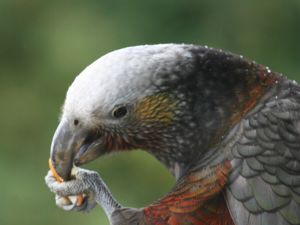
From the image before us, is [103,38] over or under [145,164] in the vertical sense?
over

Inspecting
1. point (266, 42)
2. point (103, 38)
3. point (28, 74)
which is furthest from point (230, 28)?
point (28, 74)

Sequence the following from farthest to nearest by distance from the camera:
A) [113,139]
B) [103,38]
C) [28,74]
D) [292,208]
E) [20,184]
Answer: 1. [28,74]
2. [103,38]
3. [20,184]
4. [113,139]
5. [292,208]

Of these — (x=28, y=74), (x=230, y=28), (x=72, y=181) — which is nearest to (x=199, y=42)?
(x=230, y=28)

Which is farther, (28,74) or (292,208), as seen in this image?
(28,74)

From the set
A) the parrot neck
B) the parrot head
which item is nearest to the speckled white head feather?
the parrot head

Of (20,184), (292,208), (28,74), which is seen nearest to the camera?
(292,208)

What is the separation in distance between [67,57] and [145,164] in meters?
0.83

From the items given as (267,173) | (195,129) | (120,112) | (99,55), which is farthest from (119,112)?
(99,55)

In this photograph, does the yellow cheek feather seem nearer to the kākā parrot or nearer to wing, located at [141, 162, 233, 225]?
the kākā parrot

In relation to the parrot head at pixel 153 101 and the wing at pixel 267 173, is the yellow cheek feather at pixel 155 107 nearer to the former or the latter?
the parrot head at pixel 153 101

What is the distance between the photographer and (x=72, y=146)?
10.4 ft

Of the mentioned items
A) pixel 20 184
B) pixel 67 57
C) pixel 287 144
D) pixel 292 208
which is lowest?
pixel 292 208

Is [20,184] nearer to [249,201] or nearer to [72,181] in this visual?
[72,181]

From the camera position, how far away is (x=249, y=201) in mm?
2998
